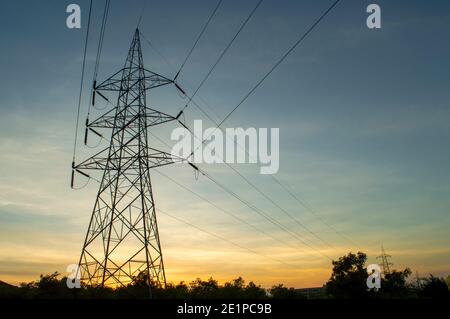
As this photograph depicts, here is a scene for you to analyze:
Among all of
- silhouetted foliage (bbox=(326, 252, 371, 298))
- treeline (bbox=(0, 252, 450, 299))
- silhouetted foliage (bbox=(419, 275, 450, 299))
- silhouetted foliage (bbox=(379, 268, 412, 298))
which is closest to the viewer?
treeline (bbox=(0, 252, 450, 299))

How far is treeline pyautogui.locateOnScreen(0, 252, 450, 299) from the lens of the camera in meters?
17.6

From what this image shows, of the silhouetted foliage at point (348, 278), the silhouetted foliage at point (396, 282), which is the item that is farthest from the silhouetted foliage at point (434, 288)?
the silhouetted foliage at point (396, 282)

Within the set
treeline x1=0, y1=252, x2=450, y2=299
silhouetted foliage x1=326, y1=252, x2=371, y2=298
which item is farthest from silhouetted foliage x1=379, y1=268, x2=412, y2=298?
silhouetted foliage x1=326, y1=252, x2=371, y2=298

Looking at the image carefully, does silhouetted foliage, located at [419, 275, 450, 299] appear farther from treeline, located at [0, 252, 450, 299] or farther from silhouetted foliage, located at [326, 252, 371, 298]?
silhouetted foliage, located at [326, 252, 371, 298]

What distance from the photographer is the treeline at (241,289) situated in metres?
17.6

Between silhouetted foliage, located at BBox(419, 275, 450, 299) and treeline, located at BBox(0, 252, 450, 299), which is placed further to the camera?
silhouetted foliage, located at BBox(419, 275, 450, 299)

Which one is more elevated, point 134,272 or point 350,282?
point 134,272

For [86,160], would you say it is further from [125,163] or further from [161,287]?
[161,287]
